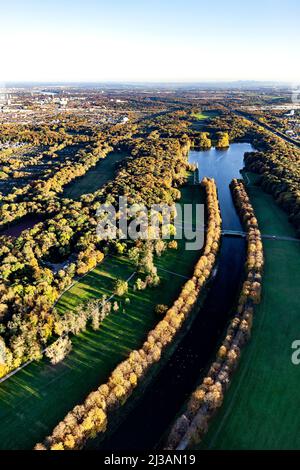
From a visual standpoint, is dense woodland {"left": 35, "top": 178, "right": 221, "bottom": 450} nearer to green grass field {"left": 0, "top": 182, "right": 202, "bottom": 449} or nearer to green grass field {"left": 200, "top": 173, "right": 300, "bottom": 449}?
green grass field {"left": 0, "top": 182, "right": 202, "bottom": 449}

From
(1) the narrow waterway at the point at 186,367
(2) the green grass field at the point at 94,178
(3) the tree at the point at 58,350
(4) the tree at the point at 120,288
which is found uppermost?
(2) the green grass field at the point at 94,178

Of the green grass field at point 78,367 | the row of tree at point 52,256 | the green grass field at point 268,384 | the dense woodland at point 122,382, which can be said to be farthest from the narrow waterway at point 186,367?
the row of tree at point 52,256

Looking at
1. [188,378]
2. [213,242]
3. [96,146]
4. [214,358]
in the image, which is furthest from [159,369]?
[96,146]

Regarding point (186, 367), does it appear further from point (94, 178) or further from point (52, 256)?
point (94, 178)

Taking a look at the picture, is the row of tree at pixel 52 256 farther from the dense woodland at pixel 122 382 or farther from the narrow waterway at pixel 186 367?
the narrow waterway at pixel 186 367
